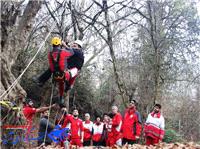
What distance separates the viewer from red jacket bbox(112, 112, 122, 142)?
10.8 metres

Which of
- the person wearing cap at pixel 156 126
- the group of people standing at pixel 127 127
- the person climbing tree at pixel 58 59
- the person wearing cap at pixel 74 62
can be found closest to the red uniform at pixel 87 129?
the group of people standing at pixel 127 127

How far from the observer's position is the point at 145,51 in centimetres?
1956

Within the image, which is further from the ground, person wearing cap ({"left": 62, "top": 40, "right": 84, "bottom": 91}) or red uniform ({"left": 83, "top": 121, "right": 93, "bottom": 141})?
person wearing cap ({"left": 62, "top": 40, "right": 84, "bottom": 91})

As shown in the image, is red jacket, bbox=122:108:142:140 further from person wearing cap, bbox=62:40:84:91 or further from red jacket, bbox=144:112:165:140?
person wearing cap, bbox=62:40:84:91

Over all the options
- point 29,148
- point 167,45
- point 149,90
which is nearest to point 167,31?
point 167,45

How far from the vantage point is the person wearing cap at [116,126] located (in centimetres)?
1083

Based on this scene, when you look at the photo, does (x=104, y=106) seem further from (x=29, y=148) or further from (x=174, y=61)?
(x=29, y=148)

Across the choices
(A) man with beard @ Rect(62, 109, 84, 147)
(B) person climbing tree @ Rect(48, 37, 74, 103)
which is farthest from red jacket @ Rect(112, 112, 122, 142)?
(B) person climbing tree @ Rect(48, 37, 74, 103)

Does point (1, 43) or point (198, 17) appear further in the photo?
point (198, 17)

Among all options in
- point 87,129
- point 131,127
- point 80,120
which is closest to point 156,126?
point 131,127

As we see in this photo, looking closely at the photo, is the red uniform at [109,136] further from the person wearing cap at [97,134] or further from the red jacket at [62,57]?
the red jacket at [62,57]

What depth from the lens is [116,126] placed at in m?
10.9

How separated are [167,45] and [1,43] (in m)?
13.1

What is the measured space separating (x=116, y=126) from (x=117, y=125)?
0.05 m
